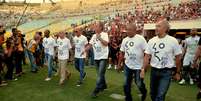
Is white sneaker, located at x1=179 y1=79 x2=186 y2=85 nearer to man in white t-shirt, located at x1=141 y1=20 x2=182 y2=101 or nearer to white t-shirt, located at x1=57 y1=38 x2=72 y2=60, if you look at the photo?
white t-shirt, located at x1=57 y1=38 x2=72 y2=60

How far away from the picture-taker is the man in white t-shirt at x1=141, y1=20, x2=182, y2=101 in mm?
7531

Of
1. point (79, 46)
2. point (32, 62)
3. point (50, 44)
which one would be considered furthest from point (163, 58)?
point (32, 62)

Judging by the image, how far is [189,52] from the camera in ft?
42.9

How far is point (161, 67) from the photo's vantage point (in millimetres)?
7617

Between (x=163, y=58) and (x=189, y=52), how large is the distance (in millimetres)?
5761

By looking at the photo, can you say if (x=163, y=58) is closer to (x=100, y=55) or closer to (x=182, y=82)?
(x=100, y=55)

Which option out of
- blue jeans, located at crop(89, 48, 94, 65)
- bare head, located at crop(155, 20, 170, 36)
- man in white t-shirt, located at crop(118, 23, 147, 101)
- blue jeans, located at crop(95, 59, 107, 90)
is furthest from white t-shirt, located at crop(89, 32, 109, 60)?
blue jeans, located at crop(89, 48, 94, 65)

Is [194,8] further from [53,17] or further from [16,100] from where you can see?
[53,17]

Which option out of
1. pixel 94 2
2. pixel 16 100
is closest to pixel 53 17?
pixel 94 2

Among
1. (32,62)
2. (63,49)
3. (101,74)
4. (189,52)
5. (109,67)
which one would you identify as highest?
(63,49)

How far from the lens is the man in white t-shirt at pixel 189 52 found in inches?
507

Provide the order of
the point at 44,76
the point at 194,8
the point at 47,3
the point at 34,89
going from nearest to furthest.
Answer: the point at 34,89 → the point at 44,76 → the point at 194,8 → the point at 47,3

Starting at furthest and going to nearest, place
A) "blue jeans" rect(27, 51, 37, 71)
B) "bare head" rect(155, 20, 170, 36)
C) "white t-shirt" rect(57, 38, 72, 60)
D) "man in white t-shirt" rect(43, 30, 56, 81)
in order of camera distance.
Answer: "blue jeans" rect(27, 51, 37, 71) < "man in white t-shirt" rect(43, 30, 56, 81) < "white t-shirt" rect(57, 38, 72, 60) < "bare head" rect(155, 20, 170, 36)

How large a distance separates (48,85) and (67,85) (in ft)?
2.14
